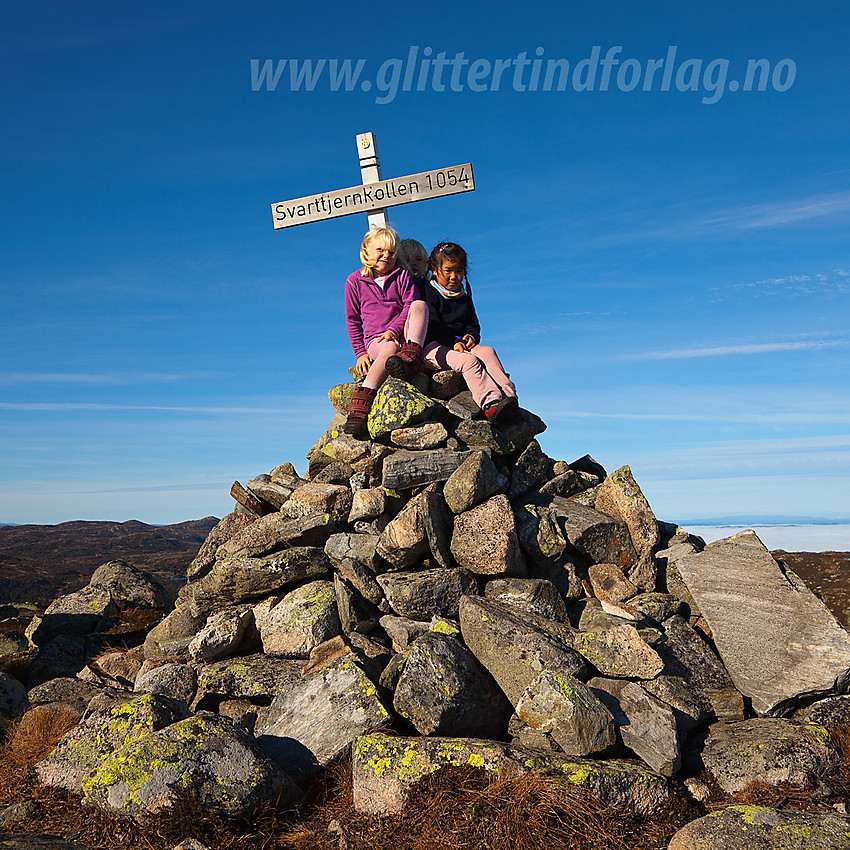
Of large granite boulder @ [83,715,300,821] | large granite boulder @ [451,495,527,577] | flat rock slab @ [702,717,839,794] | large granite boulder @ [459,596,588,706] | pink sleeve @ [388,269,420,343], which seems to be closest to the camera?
large granite boulder @ [83,715,300,821]

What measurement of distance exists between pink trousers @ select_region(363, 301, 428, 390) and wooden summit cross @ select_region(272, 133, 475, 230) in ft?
7.47

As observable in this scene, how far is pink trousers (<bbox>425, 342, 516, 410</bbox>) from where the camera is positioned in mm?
13219

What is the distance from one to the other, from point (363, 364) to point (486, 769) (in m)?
Result: 8.00

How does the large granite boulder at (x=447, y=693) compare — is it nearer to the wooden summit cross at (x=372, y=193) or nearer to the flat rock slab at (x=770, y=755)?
the flat rock slab at (x=770, y=755)

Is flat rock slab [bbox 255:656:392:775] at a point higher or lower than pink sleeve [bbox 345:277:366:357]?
lower

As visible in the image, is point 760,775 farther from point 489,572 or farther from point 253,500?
point 253,500

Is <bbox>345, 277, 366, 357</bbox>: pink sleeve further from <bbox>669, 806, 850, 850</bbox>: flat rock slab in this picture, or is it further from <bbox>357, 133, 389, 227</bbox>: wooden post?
<bbox>669, 806, 850, 850</bbox>: flat rock slab

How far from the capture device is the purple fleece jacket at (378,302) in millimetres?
13750

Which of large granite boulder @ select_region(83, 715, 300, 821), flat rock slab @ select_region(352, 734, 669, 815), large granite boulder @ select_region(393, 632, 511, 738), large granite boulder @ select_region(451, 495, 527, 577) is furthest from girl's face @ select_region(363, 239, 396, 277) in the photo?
flat rock slab @ select_region(352, 734, 669, 815)

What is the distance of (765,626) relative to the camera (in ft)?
34.4

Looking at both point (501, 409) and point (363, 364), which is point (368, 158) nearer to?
point (363, 364)

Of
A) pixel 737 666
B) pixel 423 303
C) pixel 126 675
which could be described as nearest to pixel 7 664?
pixel 126 675

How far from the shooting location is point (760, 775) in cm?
856

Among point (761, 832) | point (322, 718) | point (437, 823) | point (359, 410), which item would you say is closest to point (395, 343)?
point (359, 410)
